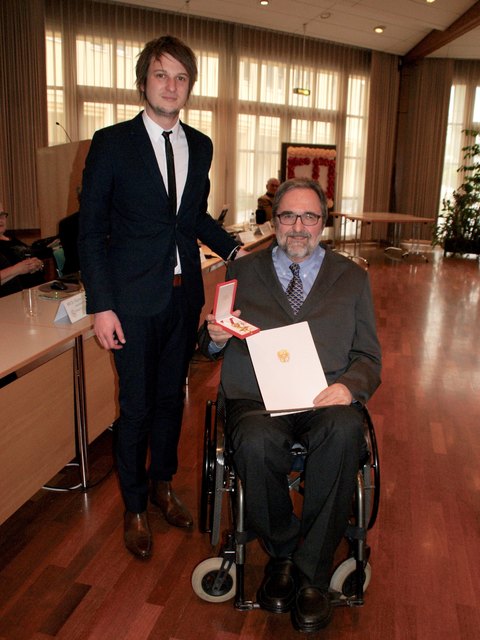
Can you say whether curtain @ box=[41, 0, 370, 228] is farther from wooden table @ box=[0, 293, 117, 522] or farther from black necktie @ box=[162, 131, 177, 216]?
black necktie @ box=[162, 131, 177, 216]

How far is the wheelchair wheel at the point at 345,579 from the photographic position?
1.76 m

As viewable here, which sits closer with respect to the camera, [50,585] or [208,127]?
[50,585]

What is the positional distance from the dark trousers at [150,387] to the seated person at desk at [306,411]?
0.15 meters

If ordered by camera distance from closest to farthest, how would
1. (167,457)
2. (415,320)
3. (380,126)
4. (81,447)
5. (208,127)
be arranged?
1. (167,457)
2. (81,447)
3. (415,320)
4. (208,127)
5. (380,126)

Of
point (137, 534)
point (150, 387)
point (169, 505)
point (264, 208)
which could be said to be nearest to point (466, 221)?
point (264, 208)

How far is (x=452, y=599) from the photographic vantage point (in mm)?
1827

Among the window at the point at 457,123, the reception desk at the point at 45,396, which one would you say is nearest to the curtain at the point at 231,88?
the window at the point at 457,123

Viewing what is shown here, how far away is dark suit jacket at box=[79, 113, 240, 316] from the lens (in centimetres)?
170

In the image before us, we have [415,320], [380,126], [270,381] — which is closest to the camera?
[270,381]

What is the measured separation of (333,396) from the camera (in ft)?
5.52

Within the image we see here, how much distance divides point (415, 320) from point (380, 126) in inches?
274

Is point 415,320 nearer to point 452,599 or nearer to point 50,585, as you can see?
point 452,599

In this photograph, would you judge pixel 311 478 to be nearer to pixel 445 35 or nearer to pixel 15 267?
pixel 15 267

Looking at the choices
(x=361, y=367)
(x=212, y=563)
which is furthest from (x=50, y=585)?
(x=361, y=367)
